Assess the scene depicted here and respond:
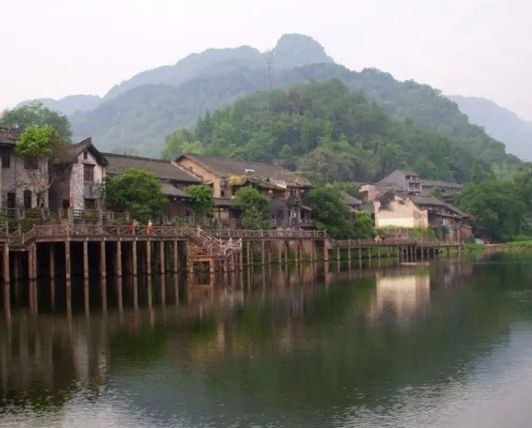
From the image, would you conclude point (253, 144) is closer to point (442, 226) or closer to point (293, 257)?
point (442, 226)

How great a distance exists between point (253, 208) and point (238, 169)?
13791 millimetres

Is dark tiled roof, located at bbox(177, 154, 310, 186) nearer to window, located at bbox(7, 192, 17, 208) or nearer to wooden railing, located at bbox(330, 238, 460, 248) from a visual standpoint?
wooden railing, located at bbox(330, 238, 460, 248)

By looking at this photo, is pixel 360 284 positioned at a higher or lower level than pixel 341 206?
lower

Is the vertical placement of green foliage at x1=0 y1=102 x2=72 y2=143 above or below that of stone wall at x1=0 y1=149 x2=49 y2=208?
above

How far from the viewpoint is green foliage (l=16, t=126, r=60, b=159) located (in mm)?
55844

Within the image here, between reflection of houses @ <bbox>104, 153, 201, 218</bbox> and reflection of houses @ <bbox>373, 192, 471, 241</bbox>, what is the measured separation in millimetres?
44053

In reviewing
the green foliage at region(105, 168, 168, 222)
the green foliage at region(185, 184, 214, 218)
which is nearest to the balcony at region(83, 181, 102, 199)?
the green foliage at region(105, 168, 168, 222)

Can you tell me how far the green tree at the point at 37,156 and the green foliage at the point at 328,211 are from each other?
3886 cm

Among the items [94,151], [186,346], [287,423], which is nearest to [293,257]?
[94,151]

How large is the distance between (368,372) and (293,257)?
60.0 metres

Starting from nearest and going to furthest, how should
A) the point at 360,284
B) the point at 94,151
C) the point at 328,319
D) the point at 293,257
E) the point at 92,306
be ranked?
the point at 328,319
the point at 92,306
the point at 360,284
the point at 94,151
the point at 293,257

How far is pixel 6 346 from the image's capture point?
28359 mm

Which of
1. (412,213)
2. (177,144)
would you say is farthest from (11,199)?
(177,144)

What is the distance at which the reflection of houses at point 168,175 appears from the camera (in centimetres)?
7175
